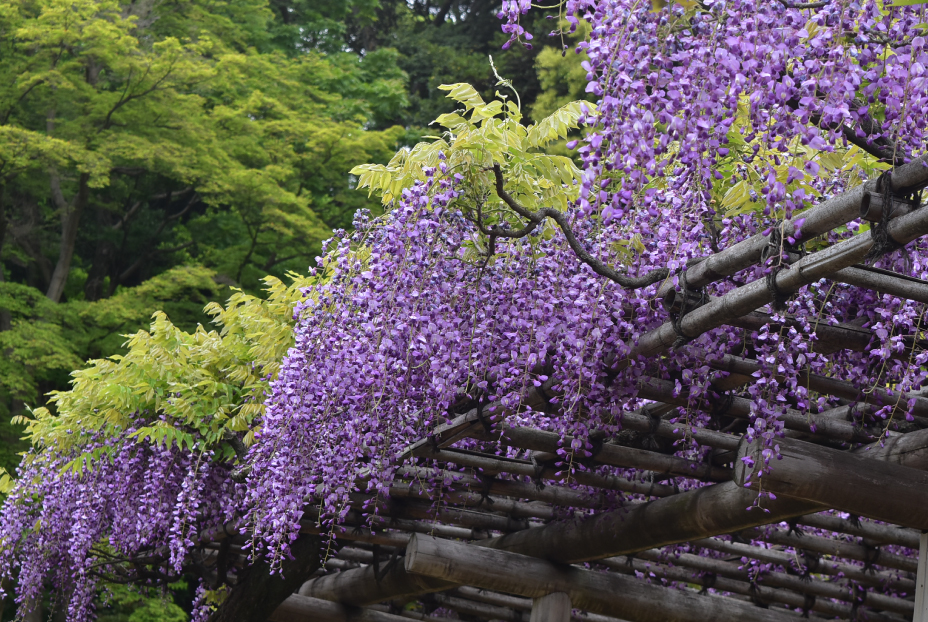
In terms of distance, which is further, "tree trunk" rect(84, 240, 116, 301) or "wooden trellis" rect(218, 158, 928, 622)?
"tree trunk" rect(84, 240, 116, 301)

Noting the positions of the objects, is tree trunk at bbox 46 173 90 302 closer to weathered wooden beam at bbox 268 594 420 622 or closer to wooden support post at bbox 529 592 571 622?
weathered wooden beam at bbox 268 594 420 622

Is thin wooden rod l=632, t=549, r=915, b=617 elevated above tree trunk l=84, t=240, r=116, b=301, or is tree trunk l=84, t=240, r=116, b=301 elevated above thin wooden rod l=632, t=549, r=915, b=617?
tree trunk l=84, t=240, r=116, b=301

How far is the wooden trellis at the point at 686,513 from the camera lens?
9.30 feet

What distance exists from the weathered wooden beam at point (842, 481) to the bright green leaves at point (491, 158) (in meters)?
1.21

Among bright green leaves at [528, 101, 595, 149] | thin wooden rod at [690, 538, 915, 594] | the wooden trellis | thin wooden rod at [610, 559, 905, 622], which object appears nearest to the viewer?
the wooden trellis

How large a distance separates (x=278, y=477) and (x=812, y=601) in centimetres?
400

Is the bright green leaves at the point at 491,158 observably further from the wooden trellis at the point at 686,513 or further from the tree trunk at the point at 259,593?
the tree trunk at the point at 259,593

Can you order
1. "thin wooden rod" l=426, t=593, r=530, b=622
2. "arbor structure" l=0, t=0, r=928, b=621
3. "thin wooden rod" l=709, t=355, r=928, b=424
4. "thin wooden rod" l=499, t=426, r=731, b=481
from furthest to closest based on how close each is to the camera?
"thin wooden rod" l=426, t=593, r=530, b=622 < "thin wooden rod" l=499, t=426, r=731, b=481 < "thin wooden rod" l=709, t=355, r=928, b=424 < "arbor structure" l=0, t=0, r=928, b=621

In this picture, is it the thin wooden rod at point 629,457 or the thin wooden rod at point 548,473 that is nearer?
the thin wooden rod at point 629,457

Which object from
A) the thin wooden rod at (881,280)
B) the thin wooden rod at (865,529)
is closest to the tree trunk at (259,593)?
the thin wooden rod at (865,529)

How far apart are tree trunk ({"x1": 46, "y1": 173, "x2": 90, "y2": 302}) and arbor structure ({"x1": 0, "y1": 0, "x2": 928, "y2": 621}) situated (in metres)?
5.88

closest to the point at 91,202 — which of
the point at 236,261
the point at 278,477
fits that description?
the point at 236,261

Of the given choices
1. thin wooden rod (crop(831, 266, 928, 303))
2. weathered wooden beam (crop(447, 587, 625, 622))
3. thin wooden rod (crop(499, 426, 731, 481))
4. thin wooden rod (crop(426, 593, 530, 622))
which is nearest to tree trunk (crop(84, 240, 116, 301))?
thin wooden rod (crop(426, 593, 530, 622))

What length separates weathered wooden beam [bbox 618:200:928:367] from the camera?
2.16m
